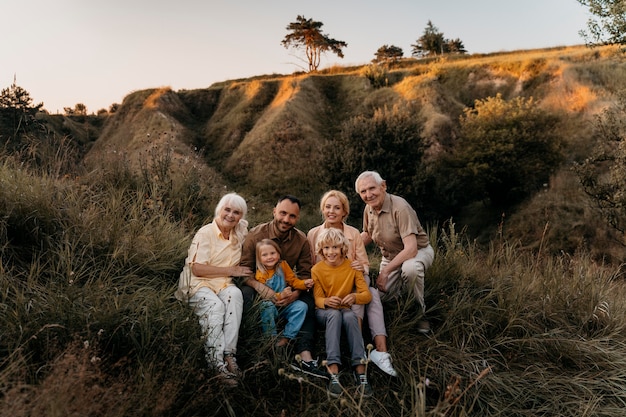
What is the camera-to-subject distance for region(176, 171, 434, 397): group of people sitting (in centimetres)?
354

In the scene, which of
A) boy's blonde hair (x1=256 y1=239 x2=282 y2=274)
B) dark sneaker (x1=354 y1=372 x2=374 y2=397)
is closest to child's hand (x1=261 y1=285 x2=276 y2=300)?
boy's blonde hair (x1=256 y1=239 x2=282 y2=274)

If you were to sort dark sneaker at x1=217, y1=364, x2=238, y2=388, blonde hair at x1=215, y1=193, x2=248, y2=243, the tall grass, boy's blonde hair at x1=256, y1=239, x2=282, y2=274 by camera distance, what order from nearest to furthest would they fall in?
the tall grass < dark sneaker at x1=217, y1=364, x2=238, y2=388 < boy's blonde hair at x1=256, y1=239, x2=282, y2=274 < blonde hair at x1=215, y1=193, x2=248, y2=243

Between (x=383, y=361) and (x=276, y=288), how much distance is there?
3.89 feet

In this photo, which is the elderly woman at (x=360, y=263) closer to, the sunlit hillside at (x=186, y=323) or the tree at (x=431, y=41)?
the sunlit hillside at (x=186, y=323)

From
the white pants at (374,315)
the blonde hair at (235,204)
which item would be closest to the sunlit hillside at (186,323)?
the white pants at (374,315)

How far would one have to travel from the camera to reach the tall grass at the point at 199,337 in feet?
8.54

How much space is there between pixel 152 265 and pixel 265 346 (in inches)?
57.1

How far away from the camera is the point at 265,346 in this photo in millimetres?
3502

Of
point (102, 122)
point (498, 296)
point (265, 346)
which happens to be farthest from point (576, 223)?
point (102, 122)

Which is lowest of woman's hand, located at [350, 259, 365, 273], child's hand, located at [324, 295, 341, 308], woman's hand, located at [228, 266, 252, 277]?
child's hand, located at [324, 295, 341, 308]

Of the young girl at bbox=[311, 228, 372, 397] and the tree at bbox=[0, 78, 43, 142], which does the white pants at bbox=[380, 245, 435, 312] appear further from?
the tree at bbox=[0, 78, 43, 142]

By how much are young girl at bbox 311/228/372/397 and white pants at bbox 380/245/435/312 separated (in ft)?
1.94

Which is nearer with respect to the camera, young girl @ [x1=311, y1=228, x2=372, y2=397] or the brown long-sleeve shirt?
young girl @ [x1=311, y1=228, x2=372, y2=397]

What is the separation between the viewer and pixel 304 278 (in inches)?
170
